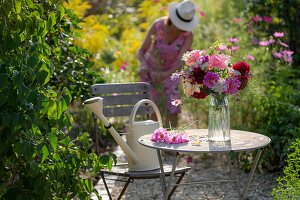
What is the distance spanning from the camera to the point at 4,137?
6.70 ft

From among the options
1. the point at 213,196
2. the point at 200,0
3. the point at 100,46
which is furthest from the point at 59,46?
the point at 200,0

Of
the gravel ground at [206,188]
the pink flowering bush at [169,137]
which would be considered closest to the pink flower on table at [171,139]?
the pink flowering bush at [169,137]

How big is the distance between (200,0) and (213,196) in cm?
696

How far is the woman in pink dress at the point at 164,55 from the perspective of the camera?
14.9ft

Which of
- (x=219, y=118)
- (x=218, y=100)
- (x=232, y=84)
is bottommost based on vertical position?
(x=219, y=118)

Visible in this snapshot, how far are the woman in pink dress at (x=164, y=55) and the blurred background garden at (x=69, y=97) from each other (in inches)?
14.9

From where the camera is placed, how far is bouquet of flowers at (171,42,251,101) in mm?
2449

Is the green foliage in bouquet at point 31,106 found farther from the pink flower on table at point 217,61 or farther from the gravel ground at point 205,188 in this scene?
the gravel ground at point 205,188

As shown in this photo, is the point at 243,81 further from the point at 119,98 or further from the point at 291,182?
the point at 119,98

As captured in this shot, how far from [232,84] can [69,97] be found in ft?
2.93

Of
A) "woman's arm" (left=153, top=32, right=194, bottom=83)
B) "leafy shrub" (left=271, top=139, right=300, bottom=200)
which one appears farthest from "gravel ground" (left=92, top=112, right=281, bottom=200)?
"woman's arm" (left=153, top=32, right=194, bottom=83)

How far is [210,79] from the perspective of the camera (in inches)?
96.1

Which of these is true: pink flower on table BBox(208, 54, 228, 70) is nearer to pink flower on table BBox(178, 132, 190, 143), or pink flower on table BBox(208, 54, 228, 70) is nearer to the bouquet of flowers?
the bouquet of flowers

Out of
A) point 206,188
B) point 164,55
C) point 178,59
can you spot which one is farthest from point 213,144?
point 164,55
